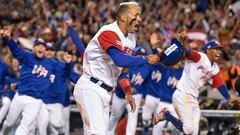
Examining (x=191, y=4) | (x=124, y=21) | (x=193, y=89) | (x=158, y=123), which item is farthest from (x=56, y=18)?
(x=124, y=21)

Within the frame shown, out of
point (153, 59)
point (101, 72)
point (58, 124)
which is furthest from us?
point (58, 124)

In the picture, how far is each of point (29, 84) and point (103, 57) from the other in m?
3.53

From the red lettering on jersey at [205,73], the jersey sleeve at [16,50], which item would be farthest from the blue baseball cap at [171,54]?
the jersey sleeve at [16,50]

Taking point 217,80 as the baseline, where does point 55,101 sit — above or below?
below

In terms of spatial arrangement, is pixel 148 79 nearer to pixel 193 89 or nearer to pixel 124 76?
pixel 193 89

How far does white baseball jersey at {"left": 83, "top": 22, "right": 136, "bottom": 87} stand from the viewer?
739cm

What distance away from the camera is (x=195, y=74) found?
10.3 meters

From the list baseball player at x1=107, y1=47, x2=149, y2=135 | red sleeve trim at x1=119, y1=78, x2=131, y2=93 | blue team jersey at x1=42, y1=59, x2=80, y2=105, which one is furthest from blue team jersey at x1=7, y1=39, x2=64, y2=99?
red sleeve trim at x1=119, y1=78, x2=131, y2=93

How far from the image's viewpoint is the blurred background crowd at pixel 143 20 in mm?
16656

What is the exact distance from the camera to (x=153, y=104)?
12852mm

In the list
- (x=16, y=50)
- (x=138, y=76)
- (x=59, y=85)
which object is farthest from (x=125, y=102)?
(x=16, y=50)

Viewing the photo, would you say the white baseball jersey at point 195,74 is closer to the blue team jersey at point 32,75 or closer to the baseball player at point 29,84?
the baseball player at point 29,84

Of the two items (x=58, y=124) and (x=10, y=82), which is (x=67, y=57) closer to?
(x=58, y=124)

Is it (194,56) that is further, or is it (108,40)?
(194,56)
